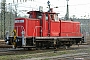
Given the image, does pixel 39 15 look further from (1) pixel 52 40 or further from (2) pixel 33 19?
(1) pixel 52 40

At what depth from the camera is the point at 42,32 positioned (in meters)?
19.9

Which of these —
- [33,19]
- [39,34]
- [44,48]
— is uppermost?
[33,19]

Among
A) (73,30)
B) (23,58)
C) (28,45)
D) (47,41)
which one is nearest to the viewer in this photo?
(23,58)

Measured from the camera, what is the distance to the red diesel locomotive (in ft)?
61.2

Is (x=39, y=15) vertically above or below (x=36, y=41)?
above

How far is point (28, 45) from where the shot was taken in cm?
1856

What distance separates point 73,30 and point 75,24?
75cm

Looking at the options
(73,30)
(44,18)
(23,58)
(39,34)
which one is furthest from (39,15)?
(23,58)

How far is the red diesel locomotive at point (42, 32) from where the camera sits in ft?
61.2

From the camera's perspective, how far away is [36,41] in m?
19.0

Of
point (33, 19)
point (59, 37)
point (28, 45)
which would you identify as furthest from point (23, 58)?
point (59, 37)

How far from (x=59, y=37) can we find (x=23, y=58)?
8239mm

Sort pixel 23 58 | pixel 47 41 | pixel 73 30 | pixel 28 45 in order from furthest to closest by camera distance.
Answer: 1. pixel 73 30
2. pixel 47 41
3. pixel 28 45
4. pixel 23 58

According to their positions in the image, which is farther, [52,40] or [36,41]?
[52,40]
